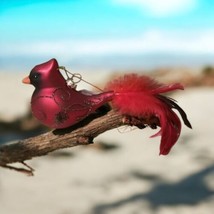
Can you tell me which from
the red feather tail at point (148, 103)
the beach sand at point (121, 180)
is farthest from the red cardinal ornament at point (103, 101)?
the beach sand at point (121, 180)

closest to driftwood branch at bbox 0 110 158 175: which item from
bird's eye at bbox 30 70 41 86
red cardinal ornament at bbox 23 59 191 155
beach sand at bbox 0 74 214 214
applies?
red cardinal ornament at bbox 23 59 191 155

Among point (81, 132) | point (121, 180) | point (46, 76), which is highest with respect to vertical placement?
point (121, 180)

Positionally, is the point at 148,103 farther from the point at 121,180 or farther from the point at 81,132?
the point at 121,180

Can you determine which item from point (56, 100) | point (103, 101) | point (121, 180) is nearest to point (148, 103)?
point (103, 101)

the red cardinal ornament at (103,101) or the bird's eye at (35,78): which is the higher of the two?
the bird's eye at (35,78)

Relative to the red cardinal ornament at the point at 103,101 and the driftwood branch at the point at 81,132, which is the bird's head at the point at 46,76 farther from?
the driftwood branch at the point at 81,132
